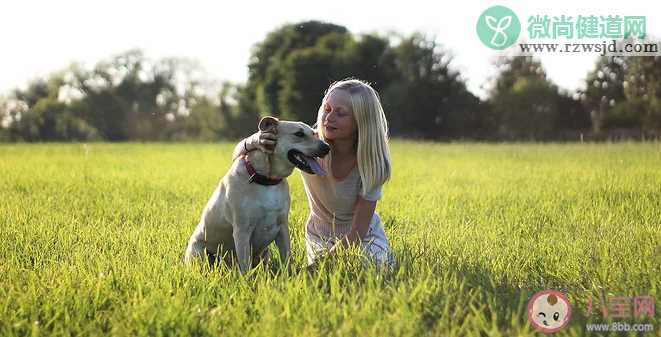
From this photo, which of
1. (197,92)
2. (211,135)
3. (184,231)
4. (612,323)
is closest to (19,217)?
(184,231)

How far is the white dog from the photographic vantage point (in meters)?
3.98

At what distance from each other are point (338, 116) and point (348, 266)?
3.83 feet

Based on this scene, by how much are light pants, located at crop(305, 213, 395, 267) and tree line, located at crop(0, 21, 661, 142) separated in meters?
25.8

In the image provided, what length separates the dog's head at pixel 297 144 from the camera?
13.2 feet

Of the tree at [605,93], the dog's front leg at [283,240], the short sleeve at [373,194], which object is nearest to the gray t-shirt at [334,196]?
the short sleeve at [373,194]

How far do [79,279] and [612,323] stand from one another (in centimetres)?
304

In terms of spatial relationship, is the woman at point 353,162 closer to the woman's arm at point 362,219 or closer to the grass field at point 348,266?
the woman's arm at point 362,219

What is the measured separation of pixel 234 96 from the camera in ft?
155

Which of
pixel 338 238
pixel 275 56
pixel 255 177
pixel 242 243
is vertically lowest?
pixel 338 238

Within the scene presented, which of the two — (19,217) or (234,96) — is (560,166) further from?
(234,96)

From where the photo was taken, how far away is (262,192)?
13.1 feet

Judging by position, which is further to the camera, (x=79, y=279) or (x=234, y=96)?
(x=234, y=96)

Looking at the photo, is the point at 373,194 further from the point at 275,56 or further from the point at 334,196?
the point at 275,56

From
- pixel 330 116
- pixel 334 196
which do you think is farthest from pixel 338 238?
pixel 330 116
